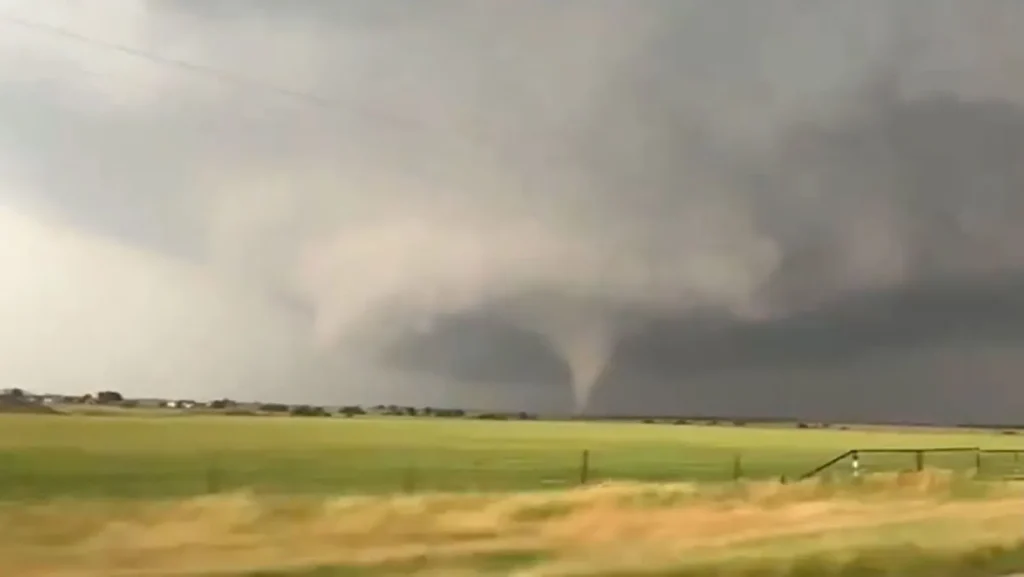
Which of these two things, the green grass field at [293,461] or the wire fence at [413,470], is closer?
the green grass field at [293,461]

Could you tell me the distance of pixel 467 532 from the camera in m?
16.0

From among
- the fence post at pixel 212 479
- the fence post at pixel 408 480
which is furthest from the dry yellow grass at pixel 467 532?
the fence post at pixel 408 480

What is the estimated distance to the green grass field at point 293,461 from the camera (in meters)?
13.8

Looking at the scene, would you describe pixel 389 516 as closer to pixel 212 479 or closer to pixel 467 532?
pixel 467 532

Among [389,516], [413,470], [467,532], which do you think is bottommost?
[467,532]

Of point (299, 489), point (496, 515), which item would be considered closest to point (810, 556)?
point (496, 515)

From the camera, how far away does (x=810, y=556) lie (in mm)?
16031

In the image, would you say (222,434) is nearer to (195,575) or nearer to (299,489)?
(299,489)

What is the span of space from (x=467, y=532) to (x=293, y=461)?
18.6 feet

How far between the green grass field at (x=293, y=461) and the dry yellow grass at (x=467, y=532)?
0.97m

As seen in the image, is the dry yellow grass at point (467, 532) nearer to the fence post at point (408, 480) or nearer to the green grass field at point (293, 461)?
the green grass field at point (293, 461)

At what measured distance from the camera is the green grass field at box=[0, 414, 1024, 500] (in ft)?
45.3

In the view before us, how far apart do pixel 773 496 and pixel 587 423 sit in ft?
202

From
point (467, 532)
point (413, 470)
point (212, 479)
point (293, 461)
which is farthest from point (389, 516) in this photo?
point (413, 470)
